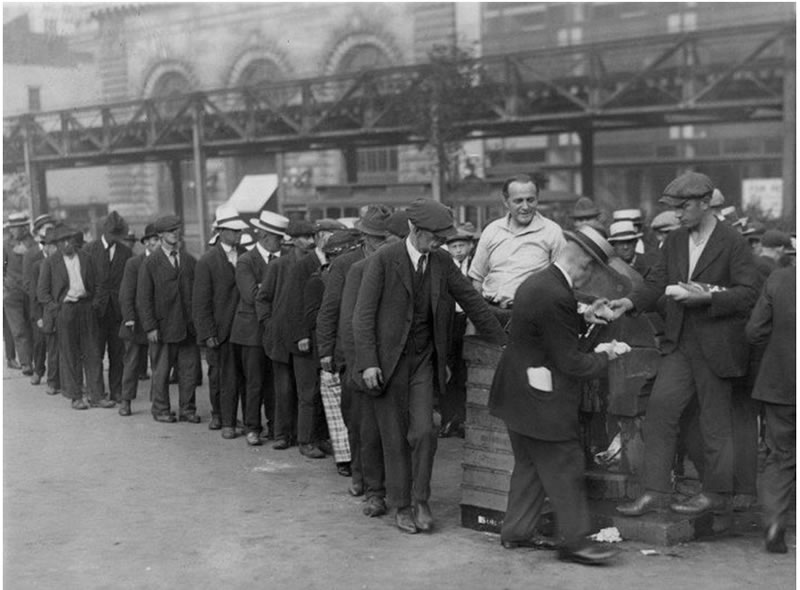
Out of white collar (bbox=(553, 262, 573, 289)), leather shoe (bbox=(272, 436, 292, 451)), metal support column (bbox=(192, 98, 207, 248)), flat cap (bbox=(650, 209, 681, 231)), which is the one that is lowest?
leather shoe (bbox=(272, 436, 292, 451))

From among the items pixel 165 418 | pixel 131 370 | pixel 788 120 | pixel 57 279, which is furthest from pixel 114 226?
pixel 788 120

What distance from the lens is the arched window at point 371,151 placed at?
34688mm

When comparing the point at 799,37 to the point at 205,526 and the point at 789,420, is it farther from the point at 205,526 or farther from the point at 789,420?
the point at 205,526

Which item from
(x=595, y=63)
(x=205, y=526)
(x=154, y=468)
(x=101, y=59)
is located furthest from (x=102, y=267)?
(x=101, y=59)

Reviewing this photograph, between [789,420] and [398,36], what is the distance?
100ft

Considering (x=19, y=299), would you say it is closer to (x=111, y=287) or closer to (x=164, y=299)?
(x=111, y=287)

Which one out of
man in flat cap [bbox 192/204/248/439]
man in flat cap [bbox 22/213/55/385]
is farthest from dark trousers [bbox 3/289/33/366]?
man in flat cap [bbox 192/204/248/439]

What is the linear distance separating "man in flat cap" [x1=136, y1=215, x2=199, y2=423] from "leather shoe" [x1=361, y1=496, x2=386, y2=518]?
3.69m

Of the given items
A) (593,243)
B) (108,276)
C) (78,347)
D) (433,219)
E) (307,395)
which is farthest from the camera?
(108,276)

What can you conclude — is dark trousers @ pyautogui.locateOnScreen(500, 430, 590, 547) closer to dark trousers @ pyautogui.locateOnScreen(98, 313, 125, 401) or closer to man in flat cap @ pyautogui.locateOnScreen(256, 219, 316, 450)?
man in flat cap @ pyautogui.locateOnScreen(256, 219, 316, 450)

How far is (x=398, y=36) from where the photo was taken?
113ft

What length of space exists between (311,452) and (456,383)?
135 centimetres

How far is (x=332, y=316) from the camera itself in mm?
7133

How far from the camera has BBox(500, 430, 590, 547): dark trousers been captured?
5.34 meters
